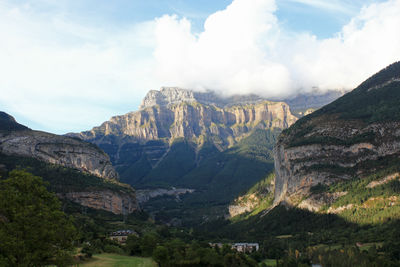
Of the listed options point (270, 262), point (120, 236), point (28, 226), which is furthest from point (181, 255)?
point (28, 226)

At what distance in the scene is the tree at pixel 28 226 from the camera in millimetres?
36406

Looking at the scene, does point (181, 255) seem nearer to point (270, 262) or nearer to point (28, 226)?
point (270, 262)

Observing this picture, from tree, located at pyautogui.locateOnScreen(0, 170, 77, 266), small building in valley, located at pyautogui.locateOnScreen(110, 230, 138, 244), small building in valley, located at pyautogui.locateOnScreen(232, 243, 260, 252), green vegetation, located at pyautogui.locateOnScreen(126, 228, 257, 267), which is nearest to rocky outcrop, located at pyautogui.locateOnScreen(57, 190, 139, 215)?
small building in valley, located at pyautogui.locateOnScreen(110, 230, 138, 244)

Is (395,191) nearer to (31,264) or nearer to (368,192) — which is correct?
(368,192)

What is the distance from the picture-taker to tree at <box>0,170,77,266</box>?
36.4 m

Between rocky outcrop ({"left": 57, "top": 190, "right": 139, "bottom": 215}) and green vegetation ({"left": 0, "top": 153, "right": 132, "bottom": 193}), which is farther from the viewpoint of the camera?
green vegetation ({"left": 0, "top": 153, "right": 132, "bottom": 193})

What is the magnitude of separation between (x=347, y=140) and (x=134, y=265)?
15739 centimetres

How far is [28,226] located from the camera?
38.2 m

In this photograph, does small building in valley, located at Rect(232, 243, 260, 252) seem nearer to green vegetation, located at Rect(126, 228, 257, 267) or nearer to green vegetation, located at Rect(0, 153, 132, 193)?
green vegetation, located at Rect(126, 228, 257, 267)

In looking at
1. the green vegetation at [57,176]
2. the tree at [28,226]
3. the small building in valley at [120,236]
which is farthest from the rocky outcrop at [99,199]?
the tree at [28,226]

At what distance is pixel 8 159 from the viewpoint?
638 feet

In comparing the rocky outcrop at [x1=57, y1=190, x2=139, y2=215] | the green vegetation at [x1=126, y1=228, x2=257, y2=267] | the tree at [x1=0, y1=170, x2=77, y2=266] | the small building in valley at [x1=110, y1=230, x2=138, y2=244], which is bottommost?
the small building in valley at [x1=110, y1=230, x2=138, y2=244]

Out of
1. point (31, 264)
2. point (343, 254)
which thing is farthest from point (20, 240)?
point (343, 254)

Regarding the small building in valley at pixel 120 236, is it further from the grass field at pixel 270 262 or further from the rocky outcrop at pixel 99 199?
the rocky outcrop at pixel 99 199
